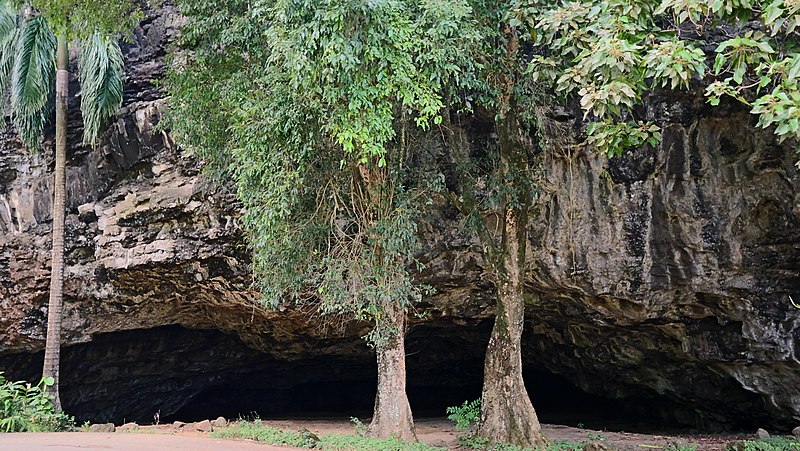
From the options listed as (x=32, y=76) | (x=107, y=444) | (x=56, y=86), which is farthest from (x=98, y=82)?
(x=107, y=444)

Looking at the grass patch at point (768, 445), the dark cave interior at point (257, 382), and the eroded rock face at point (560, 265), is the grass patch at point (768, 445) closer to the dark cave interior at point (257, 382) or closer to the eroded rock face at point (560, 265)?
the eroded rock face at point (560, 265)

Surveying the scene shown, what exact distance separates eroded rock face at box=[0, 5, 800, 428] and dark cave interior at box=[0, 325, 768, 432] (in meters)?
0.15

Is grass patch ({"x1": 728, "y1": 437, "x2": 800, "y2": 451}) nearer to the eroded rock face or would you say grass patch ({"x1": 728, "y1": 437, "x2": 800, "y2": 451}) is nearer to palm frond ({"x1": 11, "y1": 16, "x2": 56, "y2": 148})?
the eroded rock face

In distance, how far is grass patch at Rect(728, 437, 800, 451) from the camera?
843 cm

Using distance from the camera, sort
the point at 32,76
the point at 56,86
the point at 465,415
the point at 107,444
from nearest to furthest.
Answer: the point at 107,444, the point at 465,415, the point at 32,76, the point at 56,86

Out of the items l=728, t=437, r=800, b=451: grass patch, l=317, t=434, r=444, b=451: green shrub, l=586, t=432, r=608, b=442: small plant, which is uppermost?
l=317, t=434, r=444, b=451: green shrub

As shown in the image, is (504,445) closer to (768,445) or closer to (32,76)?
(768,445)

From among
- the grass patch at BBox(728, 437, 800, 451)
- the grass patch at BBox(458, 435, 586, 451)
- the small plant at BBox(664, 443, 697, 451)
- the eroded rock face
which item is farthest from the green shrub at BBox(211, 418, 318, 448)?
the grass patch at BBox(728, 437, 800, 451)

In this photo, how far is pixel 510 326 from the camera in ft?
29.2

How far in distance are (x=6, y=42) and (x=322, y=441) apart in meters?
9.95

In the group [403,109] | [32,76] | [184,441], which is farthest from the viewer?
[32,76]

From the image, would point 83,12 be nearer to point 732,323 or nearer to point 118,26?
point 118,26

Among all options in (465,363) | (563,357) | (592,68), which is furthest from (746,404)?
(592,68)

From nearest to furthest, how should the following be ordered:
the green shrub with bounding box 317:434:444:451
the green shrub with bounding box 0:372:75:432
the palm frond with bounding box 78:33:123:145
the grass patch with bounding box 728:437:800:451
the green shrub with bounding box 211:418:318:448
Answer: the green shrub with bounding box 317:434:444:451 → the green shrub with bounding box 211:418:318:448 → the green shrub with bounding box 0:372:75:432 → the grass patch with bounding box 728:437:800:451 → the palm frond with bounding box 78:33:123:145
